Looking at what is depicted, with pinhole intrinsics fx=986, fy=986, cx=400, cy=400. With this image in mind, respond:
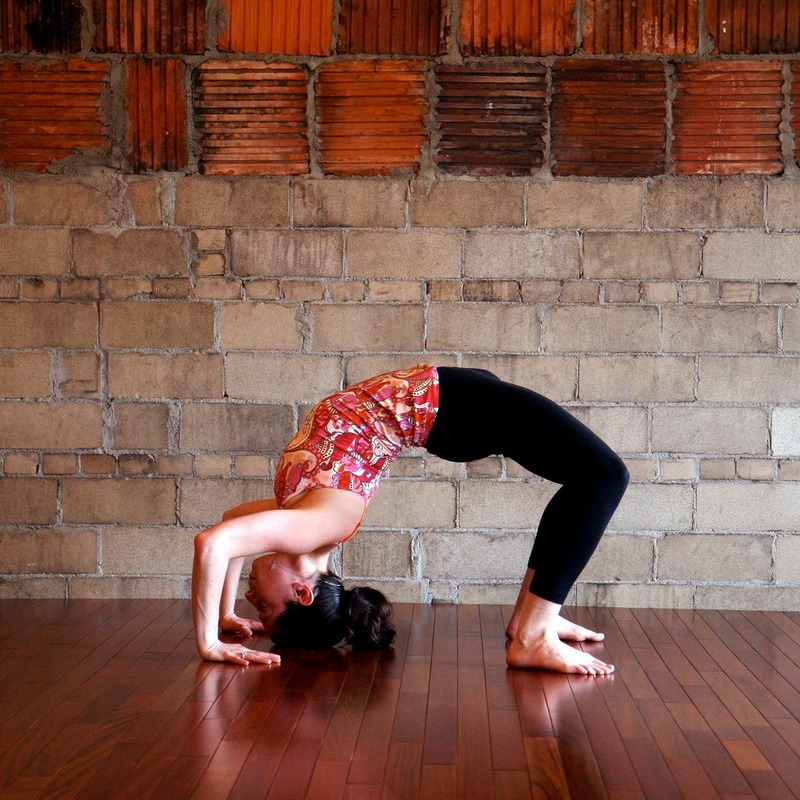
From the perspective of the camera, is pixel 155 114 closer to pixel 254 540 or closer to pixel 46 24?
pixel 46 24

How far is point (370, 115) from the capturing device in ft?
13.6

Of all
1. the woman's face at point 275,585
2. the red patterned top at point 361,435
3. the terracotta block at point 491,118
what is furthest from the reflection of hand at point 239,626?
the terracotta block at point 491,118

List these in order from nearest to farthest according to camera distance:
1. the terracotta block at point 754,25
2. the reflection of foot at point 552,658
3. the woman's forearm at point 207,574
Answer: the woman's forearm at point 207,574, the reflection of foot at point 552,658, the terracotta block at point 754,25

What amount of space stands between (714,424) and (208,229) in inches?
89.8

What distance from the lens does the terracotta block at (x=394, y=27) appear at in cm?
412

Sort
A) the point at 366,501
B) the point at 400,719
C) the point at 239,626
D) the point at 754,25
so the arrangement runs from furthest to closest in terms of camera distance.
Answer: the point at 754,25 → the point at 239,626 → the point at 366,501 → the point at 400,719

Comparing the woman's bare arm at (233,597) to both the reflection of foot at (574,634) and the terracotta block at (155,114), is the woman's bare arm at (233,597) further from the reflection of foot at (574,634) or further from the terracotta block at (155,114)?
the terracotta block at (155,114)

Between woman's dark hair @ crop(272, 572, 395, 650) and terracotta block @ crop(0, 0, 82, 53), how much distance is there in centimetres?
255

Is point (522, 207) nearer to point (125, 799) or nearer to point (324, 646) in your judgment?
point (324, 646)

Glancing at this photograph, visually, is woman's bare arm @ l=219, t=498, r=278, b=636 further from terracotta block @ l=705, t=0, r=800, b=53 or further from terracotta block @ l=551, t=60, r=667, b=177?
terracotta block @ l=705, t=0, r=800, b=53

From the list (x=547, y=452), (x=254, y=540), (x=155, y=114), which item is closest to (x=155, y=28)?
(x=155, y=114)

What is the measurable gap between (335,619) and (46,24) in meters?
2.78

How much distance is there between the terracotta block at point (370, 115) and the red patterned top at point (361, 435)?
127 cm

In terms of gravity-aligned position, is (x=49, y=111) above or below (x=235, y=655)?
above
